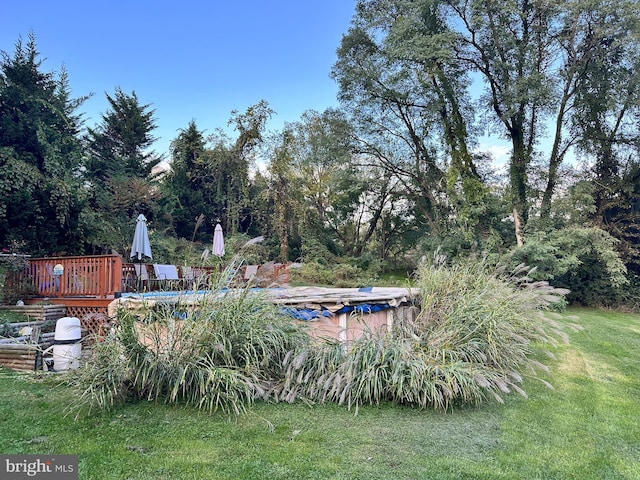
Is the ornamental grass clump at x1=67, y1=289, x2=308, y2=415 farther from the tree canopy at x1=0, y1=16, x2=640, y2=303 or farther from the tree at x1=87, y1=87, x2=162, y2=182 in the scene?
the tree at x1=87, y1=87, x2=162, y2=182

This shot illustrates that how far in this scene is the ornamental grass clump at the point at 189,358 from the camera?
12.0 ft

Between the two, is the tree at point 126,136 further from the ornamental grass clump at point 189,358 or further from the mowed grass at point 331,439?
the mowed grass at point 331,439

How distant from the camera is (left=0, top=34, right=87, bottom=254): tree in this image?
348 inches

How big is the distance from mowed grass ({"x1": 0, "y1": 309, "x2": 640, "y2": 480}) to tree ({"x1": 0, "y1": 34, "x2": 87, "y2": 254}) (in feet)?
20.0

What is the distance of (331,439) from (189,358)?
1.57 meters

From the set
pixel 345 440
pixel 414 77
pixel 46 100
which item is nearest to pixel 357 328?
pixel 345 440

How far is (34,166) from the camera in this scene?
920cm

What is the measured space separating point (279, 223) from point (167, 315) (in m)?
14.2

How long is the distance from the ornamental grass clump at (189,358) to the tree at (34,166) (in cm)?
695

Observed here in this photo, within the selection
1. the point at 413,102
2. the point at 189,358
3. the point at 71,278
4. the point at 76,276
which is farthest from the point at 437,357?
the point at 413,102

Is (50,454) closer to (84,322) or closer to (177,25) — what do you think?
(84,322)

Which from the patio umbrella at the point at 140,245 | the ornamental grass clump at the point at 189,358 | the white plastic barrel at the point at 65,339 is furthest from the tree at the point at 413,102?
the white plastic barrel at the point at 65,339

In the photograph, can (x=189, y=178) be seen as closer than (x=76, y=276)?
No

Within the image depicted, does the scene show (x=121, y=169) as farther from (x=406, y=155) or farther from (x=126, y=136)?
(x=406, y=155)
